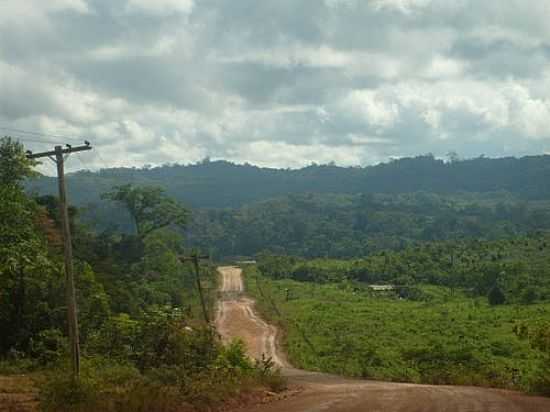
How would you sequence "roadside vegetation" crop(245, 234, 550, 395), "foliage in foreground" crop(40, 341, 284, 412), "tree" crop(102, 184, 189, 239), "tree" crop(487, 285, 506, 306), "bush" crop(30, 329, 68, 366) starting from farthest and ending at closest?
"tree" crop(102, 184, 189, 239) → "tree" crop(487, 285, 506, 306) → "roadside vegetation" crop(245, 234, 550, 395) → "bush" crop(30, 329, 68, 366) → "foliage in foreground" crop(40, 341, 284, 412)

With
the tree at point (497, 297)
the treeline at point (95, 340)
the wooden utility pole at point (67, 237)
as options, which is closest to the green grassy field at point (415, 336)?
Result: the tree at point (497, 297)

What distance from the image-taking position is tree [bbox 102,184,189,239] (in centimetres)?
7750

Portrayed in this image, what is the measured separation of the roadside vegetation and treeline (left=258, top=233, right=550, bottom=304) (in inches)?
5.4

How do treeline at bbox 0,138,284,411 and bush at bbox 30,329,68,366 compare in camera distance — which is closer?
treeline at bbox 0,138,284,411

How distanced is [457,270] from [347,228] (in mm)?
88992

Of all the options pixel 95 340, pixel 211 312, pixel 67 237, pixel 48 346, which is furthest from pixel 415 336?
pixel 67 237

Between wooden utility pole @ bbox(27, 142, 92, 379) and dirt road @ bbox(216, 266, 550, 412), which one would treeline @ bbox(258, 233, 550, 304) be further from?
wooden utility pole @ bbox(27, 142, 92, 379)

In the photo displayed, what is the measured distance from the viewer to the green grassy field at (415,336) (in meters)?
31.5

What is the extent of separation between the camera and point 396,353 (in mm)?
41188

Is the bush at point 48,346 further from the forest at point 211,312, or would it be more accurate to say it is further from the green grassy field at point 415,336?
the green grassy field at point 415,336

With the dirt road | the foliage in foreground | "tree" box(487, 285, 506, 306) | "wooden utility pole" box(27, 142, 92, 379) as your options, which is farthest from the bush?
"tree" box(487, 285, 506, 306)

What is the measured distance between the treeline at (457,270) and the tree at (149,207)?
78.9 ft

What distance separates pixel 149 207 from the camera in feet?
259

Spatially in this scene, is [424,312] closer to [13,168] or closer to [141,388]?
[13,168]
